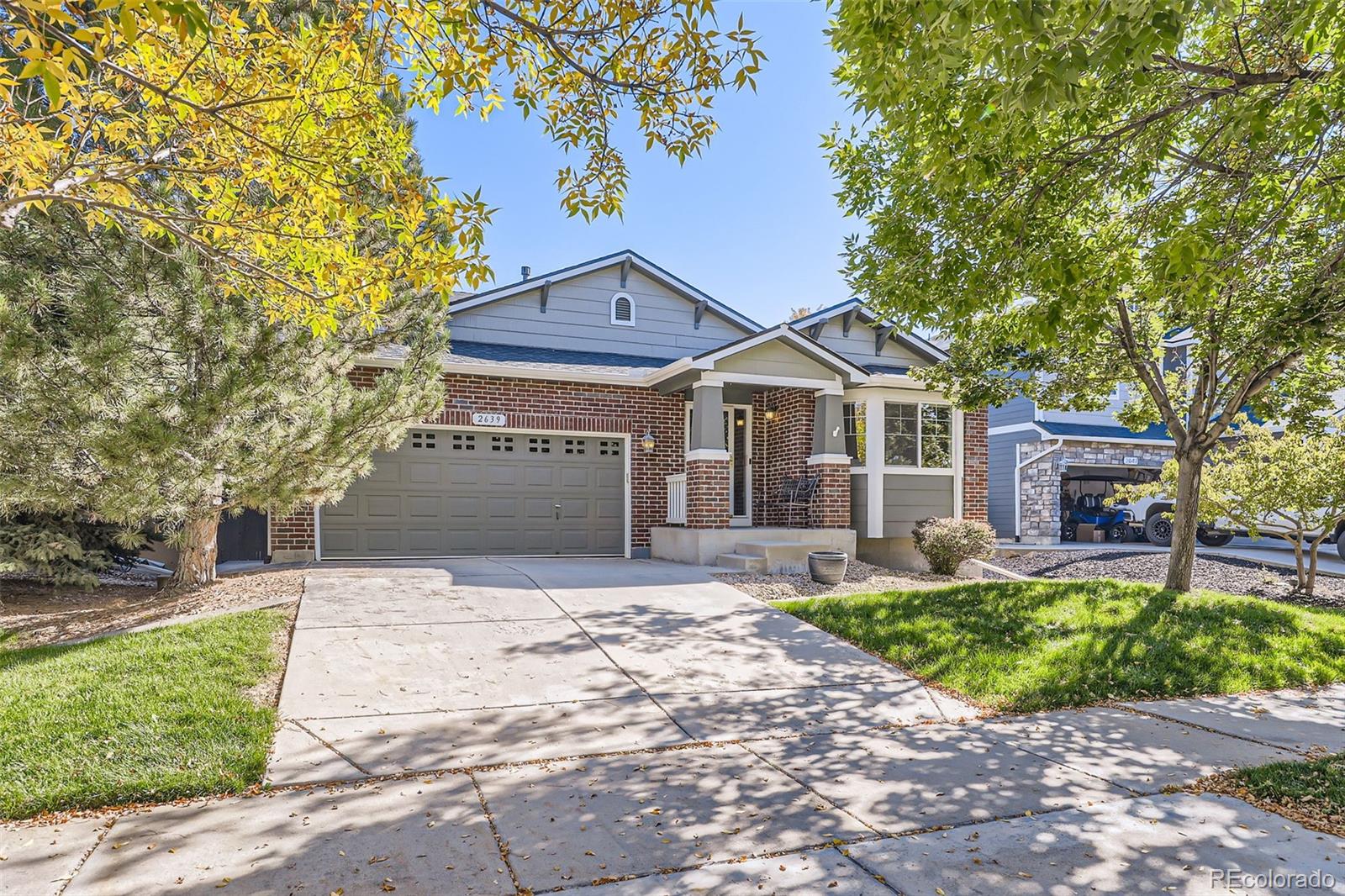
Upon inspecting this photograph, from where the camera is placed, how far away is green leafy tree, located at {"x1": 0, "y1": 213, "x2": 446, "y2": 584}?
6.23 m

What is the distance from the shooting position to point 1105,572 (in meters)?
12.4

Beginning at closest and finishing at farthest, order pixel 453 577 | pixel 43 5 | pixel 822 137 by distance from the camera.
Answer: pixel 43 5 < pixel 822 137 < pixel 453 577

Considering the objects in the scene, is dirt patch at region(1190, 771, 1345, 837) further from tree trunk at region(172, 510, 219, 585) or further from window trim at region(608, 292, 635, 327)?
window trim at region(608, 292, 635, 327)

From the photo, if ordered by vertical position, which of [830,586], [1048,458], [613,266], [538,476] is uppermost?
[613,266]

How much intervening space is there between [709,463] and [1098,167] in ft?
22.0

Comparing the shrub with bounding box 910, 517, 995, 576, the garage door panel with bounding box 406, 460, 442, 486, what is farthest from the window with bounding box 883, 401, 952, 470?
the garage door panel with bounding box 406, 460, 442, 486

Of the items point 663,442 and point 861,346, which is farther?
point 861,346

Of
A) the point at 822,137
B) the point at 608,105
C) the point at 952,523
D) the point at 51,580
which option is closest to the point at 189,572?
the point at 51,580

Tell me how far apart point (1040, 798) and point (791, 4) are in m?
5.55

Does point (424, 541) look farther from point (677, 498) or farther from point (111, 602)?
point (111, 602)

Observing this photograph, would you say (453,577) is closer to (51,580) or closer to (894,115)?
(51,580)

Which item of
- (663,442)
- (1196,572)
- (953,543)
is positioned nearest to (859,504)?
(953,543)

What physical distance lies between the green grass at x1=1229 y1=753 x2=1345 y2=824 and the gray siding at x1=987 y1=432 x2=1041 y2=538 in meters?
15.3

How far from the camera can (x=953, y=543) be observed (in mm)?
11539
